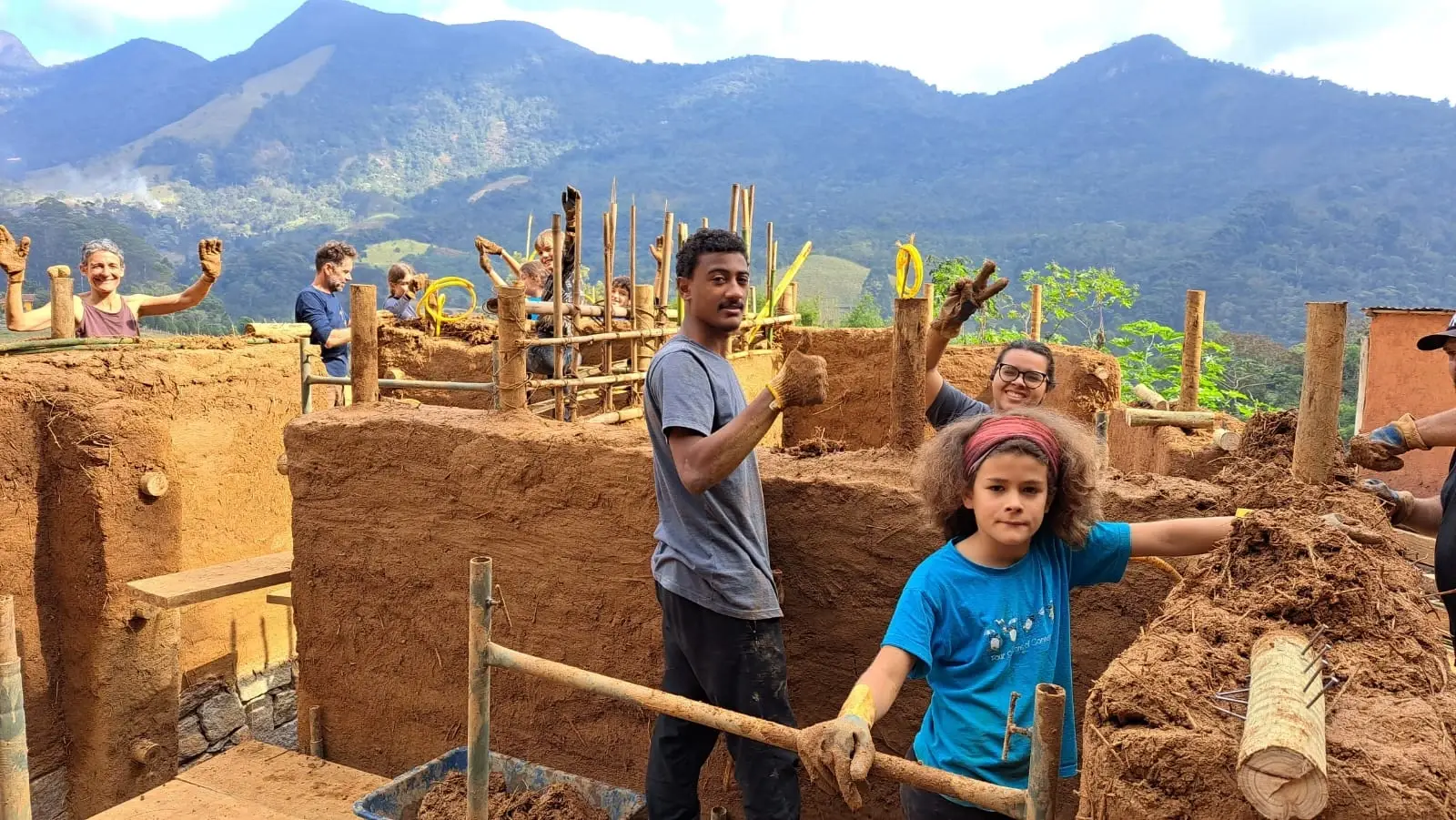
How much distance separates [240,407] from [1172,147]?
400 ft

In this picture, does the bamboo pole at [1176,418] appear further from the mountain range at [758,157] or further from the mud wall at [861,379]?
the mountain range at [758,157]

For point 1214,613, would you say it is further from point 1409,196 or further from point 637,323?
point 1409,196

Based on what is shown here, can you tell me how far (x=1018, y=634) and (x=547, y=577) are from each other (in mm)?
2386

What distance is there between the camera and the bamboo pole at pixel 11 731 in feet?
10.3

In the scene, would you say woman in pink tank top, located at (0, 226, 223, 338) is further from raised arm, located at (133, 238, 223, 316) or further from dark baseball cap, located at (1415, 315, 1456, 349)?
dark baseball cap, located at (1415, 315, 1456, 349)

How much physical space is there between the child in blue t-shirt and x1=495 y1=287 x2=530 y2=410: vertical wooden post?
2437 millimetres

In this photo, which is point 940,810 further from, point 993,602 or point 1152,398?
point 1152,398

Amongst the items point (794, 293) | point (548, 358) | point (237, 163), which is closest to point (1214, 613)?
point (548, 358)

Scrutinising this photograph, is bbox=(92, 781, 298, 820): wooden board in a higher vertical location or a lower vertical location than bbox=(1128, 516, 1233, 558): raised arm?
lower

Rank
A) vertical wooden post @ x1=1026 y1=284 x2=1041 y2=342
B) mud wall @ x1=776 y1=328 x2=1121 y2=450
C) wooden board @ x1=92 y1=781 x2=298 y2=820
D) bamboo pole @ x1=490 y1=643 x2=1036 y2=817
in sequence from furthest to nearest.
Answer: vertical wooden post @ x1=1026 y1=284 x2=1041 y2=342
mud wall @ x1=776 y1=328 x2=1121 y2=450
wooden board @ x1=92 y1=781 x2=298 y2=820
bamboo pole @ x1=490 y1=643 x2=1036 y2=817

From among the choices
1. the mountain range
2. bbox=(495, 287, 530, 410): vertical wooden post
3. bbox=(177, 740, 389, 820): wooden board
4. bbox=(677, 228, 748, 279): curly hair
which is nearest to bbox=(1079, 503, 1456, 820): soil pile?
bbox=(677, 228, 748, 279): curly hair

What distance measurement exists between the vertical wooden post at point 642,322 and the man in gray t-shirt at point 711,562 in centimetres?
514

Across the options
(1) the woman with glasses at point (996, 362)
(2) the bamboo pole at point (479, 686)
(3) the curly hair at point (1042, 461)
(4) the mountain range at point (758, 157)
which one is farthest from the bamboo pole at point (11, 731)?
(4) the mountain range at point (758, 157)

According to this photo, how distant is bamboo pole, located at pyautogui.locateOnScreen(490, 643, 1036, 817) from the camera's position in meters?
1.85
